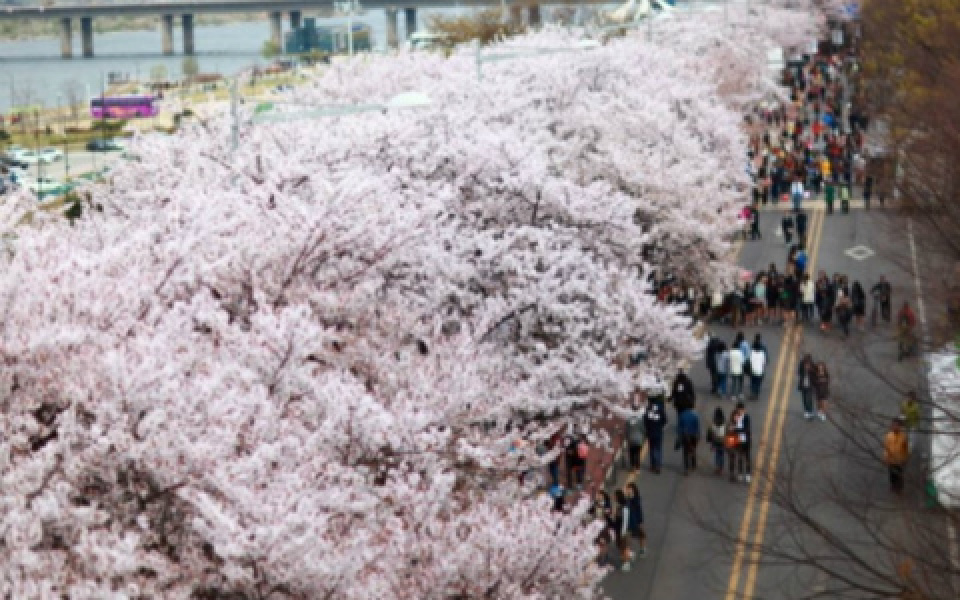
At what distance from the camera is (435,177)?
3189cm

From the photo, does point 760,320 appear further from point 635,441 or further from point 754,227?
point 635,441

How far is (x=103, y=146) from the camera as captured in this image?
80.6 metres

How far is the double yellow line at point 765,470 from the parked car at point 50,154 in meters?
44.2

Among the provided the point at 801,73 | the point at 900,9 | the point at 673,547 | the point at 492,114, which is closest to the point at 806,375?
the point at 673,547

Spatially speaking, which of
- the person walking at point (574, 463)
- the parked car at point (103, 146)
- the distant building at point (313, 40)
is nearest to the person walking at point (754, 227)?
the person walking at point (574, 463)

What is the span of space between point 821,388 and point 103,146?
54.9 metres

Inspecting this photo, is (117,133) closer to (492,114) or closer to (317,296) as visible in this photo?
(492,114)

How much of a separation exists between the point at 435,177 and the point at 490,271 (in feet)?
16.8

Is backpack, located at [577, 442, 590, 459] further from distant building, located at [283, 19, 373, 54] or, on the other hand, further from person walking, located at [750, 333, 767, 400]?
distant building, located at [283, 19, 373, 54]

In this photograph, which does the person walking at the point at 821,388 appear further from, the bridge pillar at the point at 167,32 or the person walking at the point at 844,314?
the bridge pillar at the point at 167,32

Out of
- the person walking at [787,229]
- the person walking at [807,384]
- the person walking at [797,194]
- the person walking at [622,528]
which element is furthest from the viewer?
the person walking at [797,194]

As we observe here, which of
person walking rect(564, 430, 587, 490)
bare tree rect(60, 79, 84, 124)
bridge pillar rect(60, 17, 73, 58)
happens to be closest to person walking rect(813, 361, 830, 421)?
person walking rect(564, 430, 587, 490)

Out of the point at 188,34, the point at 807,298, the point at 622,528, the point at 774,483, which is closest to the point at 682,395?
the point at 622,528

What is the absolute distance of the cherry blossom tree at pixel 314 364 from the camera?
13969 millimetres
